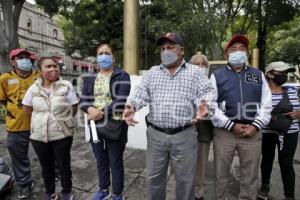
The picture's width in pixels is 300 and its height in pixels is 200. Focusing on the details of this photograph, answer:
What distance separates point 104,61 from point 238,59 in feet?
4.82

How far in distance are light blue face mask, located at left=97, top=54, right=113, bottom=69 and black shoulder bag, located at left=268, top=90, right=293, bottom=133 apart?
77.1 inches

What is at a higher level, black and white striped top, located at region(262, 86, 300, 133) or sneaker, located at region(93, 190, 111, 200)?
black and white striped top, located at region(262, 86, 300, 133)

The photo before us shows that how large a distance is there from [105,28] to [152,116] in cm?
1471

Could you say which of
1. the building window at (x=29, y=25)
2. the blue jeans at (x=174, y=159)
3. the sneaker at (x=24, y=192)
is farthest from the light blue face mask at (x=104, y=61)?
the building window at (x=29, y=25)

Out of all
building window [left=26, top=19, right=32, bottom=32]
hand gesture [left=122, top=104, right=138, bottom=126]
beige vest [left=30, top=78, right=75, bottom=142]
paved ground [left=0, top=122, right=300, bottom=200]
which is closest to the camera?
hand gesture [left=122, top=104, right=138, bottom=126]

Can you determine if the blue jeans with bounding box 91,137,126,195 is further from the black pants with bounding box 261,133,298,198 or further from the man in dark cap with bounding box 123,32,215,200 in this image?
the black pants with bounding box 261,133,298,198

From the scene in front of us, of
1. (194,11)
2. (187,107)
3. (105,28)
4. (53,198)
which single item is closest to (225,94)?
(187,107)

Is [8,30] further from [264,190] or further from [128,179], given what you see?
[264,190]

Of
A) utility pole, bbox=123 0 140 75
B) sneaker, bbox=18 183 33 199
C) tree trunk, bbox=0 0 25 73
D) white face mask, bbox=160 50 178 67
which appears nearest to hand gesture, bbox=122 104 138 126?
white face mask, bbox=160 50 178 67

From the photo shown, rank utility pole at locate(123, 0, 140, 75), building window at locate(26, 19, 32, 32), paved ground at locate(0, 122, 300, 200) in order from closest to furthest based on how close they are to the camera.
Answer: paved ground at locate(0, 122, 300, 200) < utility pole at locate(123, 0, 140, 75) < building window at locate(26, 19, 32, 32)

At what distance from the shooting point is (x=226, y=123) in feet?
10.7

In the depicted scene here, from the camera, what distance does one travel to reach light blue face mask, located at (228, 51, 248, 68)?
3355 millimetres

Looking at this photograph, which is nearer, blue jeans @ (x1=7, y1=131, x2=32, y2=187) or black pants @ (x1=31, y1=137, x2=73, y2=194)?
black pants @ (x1=31, y1=137, x2=73, y2=194)

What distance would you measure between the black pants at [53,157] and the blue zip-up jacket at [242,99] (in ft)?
5.71
